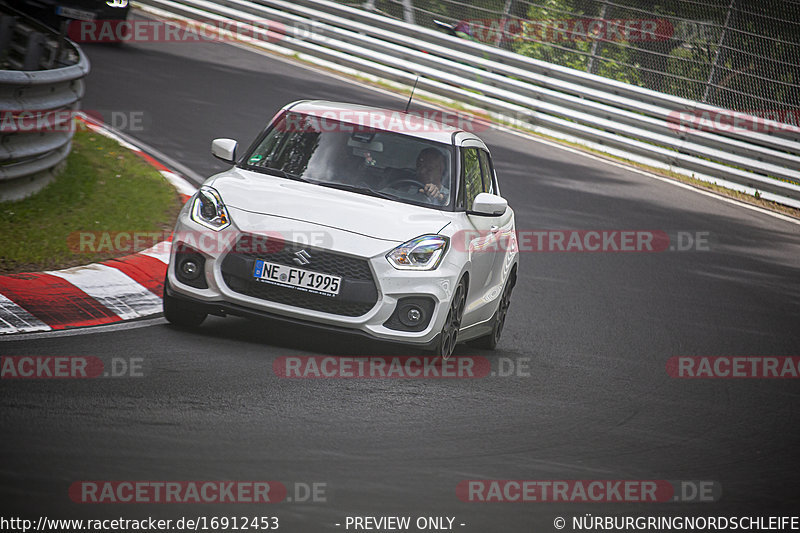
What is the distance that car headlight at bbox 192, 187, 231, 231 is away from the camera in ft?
22.9

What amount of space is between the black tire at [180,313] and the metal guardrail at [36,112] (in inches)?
96.5

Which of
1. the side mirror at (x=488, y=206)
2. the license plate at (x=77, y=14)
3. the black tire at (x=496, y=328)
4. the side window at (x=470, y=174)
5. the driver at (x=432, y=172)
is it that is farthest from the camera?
the license plate at (x=77, y=14)

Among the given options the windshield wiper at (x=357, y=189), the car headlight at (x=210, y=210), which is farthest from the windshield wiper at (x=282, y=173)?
the car headlight at (x=210, y=210)

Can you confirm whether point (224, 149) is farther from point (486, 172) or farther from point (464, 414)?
point (464, 414)

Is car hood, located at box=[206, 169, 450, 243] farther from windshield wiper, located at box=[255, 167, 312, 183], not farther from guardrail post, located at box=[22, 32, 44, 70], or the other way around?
guardrail post, located at box=[22, 32, 44, 70]

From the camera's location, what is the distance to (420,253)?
277 inches

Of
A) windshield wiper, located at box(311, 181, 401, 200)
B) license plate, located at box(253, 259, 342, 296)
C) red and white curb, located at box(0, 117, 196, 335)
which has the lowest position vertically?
red and white curb, located at box(0, 117, 196, 335)

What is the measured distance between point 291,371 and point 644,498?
228cm

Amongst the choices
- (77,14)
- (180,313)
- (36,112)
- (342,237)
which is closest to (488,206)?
(342,237)

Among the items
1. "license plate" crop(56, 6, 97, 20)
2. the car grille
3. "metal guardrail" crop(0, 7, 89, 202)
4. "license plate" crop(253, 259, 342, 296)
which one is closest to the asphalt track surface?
the car grille

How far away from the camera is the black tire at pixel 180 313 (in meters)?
7.11

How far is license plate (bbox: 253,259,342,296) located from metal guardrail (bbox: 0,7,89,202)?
3112 millimetres

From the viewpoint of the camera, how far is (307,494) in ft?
15.2

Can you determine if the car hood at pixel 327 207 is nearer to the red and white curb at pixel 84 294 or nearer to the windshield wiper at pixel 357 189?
the windshield wiper at pixel 357 189
